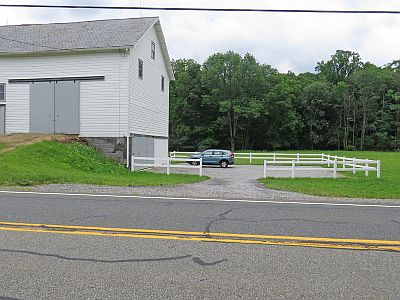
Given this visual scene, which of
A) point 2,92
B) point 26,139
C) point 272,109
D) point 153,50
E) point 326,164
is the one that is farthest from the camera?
point 272,109

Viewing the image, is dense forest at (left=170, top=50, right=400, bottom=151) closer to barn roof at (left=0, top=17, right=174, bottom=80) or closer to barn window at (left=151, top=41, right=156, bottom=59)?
barn window at (left=151, top=41, right=156, bottom=59)

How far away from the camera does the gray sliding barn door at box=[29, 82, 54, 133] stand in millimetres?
22062

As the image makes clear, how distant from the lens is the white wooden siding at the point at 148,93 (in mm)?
21859

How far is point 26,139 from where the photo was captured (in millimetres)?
20156

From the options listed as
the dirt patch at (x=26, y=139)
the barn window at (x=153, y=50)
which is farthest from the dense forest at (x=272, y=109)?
the dirt patch at (x=26, y=139)

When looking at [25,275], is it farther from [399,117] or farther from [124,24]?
[399,117]

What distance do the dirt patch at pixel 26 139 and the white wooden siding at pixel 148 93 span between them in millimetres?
3457

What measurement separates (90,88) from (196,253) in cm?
1774

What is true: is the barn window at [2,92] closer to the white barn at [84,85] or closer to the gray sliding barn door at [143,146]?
the white barn at [84,85]

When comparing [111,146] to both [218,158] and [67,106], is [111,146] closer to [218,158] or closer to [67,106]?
[67,106]

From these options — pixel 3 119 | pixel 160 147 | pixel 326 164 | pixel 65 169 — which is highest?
pixel 3 119

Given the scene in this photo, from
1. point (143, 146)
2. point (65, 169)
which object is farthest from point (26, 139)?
point (143, 146)

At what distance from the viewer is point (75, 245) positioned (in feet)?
18.9

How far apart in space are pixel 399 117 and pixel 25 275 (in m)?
83.1
